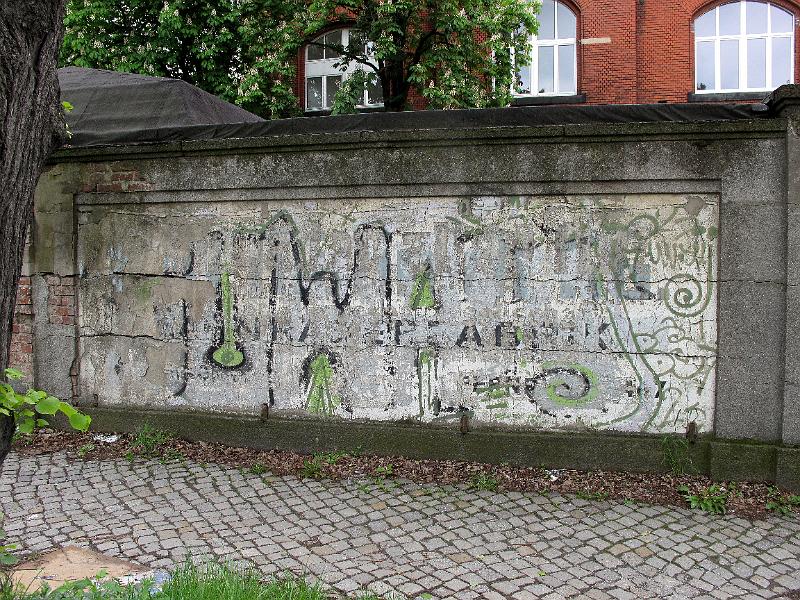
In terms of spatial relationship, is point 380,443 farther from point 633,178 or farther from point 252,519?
point 633,178

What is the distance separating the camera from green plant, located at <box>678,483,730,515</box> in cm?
442

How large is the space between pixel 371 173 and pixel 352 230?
49 cm

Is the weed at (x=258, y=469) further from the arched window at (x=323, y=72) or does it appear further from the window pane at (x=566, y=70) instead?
the window pane at (x=566, y=70)

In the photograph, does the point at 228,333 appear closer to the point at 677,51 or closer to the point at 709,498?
the point at 709,498

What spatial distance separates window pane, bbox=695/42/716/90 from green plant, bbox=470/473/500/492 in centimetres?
1380

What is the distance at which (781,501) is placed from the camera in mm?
4469

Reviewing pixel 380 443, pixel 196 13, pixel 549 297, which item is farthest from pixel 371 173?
pixel 196 13

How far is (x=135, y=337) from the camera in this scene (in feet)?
19.9

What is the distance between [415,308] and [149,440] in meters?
2.57

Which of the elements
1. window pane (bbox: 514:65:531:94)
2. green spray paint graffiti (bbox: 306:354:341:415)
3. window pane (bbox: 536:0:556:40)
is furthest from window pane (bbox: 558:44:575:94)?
green spray paint graffiti (bbox: 306:354:341:415)

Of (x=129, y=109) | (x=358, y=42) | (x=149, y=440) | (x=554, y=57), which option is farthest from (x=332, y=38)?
(x=149, y=440)

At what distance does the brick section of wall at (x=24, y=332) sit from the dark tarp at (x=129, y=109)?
1472 millimetres

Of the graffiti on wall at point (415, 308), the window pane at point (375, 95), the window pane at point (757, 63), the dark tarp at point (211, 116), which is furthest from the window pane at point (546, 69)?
the graffiti on wall at point (415, 308)

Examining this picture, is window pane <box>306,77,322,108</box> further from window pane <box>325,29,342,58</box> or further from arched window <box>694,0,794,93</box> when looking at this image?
arched window <box>694,0,794,93</box>
